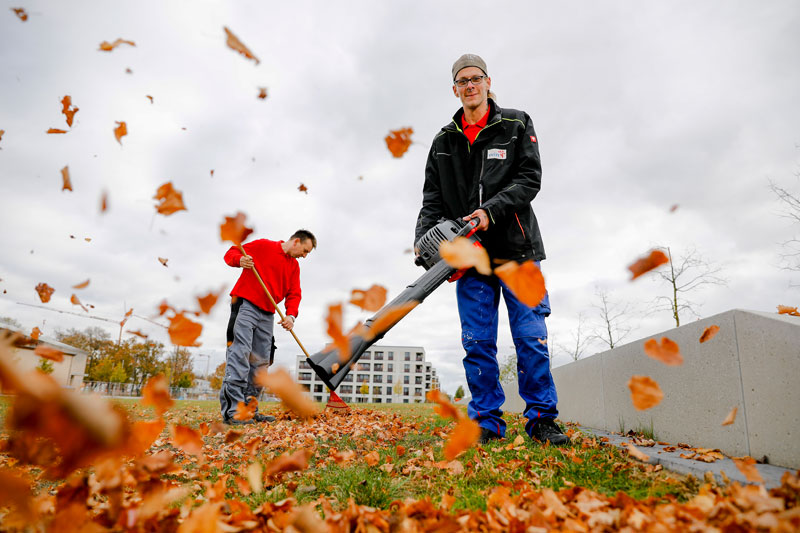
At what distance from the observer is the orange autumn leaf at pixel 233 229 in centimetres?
411

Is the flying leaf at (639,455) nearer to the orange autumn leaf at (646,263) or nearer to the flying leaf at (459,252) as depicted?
the orange autumn leaf at (646,263)

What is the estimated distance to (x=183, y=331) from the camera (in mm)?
2912

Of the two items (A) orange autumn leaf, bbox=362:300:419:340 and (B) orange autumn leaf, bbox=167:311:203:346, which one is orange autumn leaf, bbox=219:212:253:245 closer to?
(B) orange autumn leaf, bbox=167:311:203:346

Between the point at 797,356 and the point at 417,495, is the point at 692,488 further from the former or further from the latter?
the point at 417,495

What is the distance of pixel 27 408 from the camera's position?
3.58 ft

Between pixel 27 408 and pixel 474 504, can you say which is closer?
pixel 27 408

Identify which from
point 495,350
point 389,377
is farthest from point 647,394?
point 389,377

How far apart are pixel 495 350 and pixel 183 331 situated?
6.91ft

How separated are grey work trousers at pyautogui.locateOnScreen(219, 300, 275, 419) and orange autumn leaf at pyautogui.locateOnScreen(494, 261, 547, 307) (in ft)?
9.29

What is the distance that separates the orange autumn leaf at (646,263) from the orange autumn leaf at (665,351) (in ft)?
2.70

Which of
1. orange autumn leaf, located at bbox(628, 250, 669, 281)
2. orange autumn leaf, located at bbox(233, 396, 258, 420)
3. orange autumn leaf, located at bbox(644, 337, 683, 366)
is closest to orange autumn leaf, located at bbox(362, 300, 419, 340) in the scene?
orange autumn leaf, located at bbox(628, 250, 669, 281)

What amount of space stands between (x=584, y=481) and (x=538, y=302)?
123 cm

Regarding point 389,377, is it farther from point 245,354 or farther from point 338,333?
point 338,333

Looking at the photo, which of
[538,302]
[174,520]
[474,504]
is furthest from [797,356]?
[174,520]
